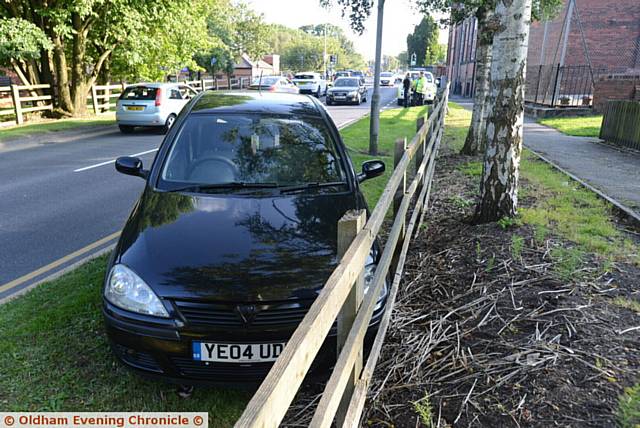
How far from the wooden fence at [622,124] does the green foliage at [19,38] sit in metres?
16.8

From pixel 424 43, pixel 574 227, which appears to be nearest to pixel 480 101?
pixel 574 227

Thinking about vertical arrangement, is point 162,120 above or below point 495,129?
below

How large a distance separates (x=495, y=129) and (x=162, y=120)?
41.2 feet

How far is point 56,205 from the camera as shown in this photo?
717 centimetres

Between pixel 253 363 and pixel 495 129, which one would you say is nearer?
pixel 253 363

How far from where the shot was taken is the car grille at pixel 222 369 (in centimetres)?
268

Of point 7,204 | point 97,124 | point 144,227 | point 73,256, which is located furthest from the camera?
point 97,124

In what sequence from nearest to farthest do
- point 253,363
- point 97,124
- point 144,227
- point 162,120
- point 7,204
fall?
point 253,363 → point 144,227 → point 7,204 → point 162,120 → point 97,124

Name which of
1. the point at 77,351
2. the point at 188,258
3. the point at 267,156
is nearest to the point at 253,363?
the point at 188,258

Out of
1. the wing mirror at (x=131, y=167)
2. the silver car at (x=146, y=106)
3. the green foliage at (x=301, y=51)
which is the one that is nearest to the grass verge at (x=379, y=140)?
the wing mirror at (x=131, y=167)

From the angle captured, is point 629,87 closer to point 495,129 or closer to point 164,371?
point 495,129

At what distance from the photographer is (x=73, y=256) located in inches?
204

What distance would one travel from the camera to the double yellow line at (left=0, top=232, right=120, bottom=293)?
4.47m

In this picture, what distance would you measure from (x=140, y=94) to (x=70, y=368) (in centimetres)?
1401
